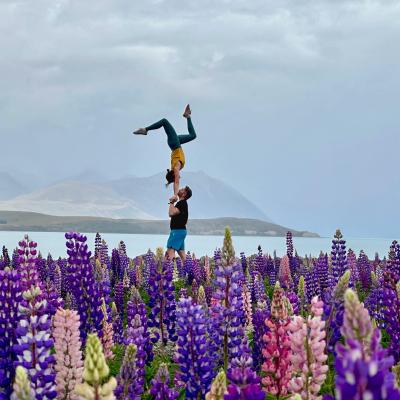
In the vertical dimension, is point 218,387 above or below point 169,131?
below

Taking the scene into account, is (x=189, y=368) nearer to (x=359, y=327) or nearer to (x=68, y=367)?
(x=68, y=367)

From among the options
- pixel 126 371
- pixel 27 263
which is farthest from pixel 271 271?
pixel 126 371

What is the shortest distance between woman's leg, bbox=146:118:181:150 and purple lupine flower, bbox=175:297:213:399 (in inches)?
518

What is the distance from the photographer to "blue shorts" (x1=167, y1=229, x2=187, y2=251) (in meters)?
17.0

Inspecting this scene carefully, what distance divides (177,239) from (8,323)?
1233cm

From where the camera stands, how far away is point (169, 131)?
18141 mm

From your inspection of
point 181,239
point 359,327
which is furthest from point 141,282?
point 359,327

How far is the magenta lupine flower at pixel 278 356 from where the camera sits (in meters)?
5.17

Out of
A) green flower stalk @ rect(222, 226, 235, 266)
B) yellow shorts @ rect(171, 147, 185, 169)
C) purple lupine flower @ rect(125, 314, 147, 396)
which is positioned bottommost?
purple lupine flower @ rect(125, 314, 147, 396)

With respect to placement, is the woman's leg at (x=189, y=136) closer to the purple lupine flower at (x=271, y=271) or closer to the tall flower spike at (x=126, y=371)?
the purple lupine flower at (x=271, y=271)

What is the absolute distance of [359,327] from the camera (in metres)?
2.15

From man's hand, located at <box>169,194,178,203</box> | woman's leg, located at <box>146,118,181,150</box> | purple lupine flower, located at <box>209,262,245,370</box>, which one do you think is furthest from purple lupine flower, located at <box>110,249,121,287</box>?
purple lupine flower, located at <box>209,262,245,370</box>

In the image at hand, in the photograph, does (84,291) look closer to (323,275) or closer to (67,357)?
(67,357)

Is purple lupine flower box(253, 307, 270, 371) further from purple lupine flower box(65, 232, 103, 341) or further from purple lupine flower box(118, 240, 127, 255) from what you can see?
purple lupine flower box(118, 240, 127, 255)
